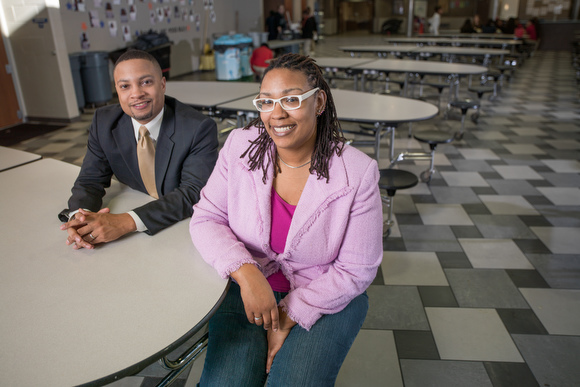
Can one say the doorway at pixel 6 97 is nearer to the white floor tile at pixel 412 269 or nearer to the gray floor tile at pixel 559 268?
the white floor tile at pixel 412 269

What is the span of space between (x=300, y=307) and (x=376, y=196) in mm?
Result: 418

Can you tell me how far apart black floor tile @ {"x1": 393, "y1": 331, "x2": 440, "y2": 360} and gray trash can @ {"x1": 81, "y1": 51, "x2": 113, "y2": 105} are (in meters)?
6.65

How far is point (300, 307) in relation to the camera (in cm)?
128

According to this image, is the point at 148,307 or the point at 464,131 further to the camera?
the point at 464,131

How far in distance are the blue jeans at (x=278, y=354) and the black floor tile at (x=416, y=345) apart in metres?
0.77

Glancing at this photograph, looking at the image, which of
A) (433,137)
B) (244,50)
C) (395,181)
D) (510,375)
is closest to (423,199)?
(433,137)

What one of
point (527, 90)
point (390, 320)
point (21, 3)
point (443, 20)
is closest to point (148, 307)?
point (390, 320)

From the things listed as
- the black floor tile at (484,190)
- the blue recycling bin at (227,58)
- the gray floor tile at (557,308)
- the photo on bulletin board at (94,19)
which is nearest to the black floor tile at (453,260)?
the gray floor tile at (557,308)

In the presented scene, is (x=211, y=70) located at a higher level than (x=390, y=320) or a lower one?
higher

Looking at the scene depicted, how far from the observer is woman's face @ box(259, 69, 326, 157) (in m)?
1.28

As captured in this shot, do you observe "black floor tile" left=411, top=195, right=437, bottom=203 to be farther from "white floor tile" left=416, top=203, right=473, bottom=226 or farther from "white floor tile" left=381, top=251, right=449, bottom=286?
"white floor tile" left=381, top=251, right=449, bottom=286

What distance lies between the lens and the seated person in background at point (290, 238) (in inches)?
47.9

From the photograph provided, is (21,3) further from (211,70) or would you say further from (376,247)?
(376,247)

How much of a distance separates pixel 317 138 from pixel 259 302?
576 mm
